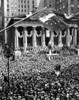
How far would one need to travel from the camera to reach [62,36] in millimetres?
67188

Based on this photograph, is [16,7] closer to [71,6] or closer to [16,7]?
[16,7]

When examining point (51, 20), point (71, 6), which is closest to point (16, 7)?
point (71, 6)

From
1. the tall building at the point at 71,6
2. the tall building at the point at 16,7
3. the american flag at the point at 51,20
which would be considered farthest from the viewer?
the tall building at the point at 16,7

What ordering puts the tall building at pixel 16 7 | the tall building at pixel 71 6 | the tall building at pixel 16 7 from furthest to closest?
1. the tall building at pixel 16 7
2. the tall building at pixel 16 7
3. the tall building at pixel 71 6

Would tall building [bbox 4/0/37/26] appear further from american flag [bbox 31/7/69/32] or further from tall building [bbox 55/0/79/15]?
american flag [bbox 31/7/69/32]

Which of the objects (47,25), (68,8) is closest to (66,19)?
(47,25)

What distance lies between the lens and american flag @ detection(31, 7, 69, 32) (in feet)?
200

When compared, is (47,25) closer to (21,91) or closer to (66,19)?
(66,19)

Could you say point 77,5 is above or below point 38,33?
above

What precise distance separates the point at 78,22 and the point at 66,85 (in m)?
51.9

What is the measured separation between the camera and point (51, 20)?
61.2 m

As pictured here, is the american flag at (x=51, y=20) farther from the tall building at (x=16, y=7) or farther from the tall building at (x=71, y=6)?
the tall building at (x=16, y=7)

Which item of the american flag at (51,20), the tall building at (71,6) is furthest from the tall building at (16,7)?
the american flag at (51,20)

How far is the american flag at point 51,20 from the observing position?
200ft
